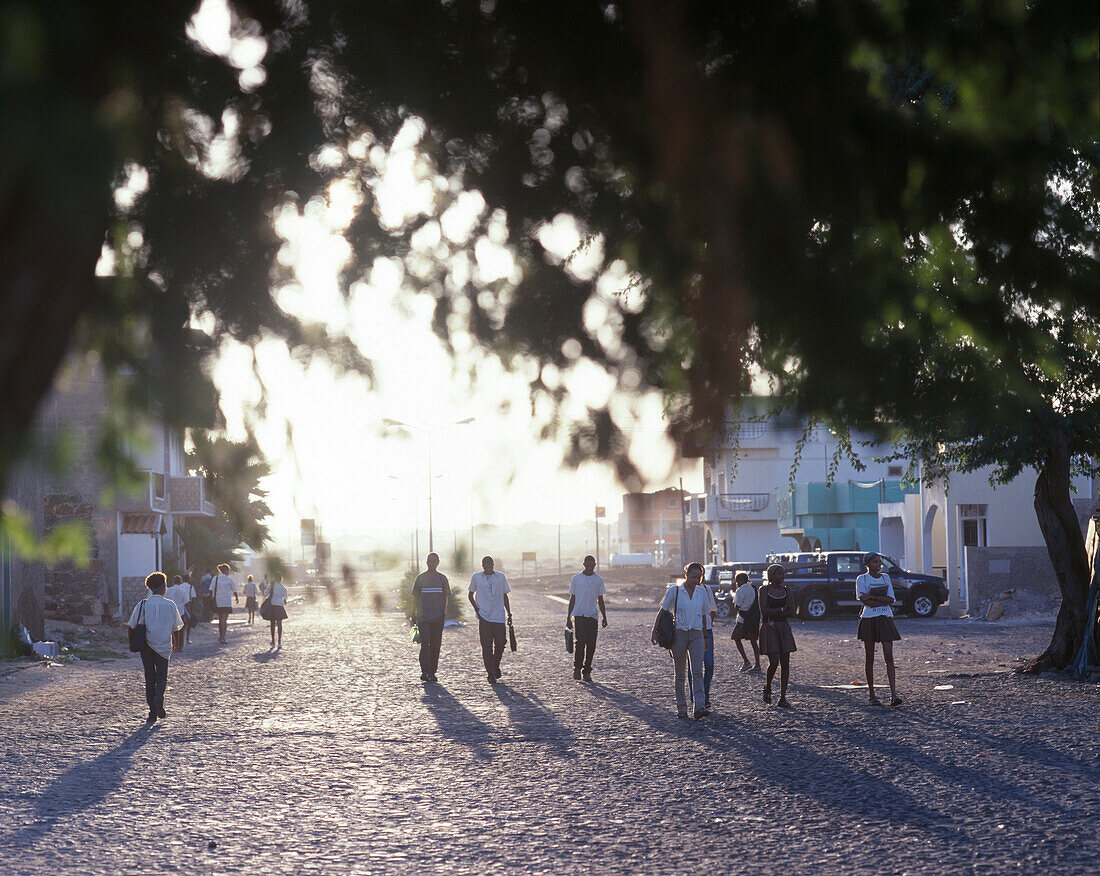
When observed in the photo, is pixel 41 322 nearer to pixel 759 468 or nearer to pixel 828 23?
pixel 828 23

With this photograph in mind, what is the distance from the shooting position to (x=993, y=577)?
118 feet

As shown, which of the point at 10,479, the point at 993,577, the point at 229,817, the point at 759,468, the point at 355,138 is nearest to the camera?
the point at 10,479

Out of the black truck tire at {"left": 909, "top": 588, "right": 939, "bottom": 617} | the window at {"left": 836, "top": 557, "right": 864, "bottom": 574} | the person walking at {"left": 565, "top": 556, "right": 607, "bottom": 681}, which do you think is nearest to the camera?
the person walking at {"left": 565, "top": 556, "right": 607, "bottom": 681}

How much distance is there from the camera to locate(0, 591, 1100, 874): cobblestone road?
7457 mm

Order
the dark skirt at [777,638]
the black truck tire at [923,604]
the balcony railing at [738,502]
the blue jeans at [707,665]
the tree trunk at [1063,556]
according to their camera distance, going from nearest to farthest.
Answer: the balcony railing at [738,502] → the blue jeans at [707,665] → the dark skirt at [777,638] → the tree trunk at [1063,556] → the black truck tire at [923,604]

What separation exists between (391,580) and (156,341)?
0.83 m

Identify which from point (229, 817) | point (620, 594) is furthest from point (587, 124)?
point (620, 594)

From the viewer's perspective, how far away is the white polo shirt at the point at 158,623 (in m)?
14.1

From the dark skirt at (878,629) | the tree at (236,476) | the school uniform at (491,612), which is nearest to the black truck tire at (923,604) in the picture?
the school uniform at (491,612)

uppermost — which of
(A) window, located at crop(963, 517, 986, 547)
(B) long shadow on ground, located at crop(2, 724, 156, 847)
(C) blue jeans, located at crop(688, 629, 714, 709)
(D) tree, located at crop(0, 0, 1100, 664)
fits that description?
(D) tree, located at crop(0, 0, 1100, 664)

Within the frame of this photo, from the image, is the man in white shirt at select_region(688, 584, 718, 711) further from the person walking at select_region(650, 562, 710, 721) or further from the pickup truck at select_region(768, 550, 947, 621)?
the pickup truck at select_region(768, 550, 947, 621)

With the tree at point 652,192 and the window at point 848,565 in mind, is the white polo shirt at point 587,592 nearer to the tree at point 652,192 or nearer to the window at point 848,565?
the tree at point 652,192

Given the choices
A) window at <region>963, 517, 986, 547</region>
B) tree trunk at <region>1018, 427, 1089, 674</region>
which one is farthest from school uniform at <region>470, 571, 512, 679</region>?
window at <region>963, 517, 986, 547</region>

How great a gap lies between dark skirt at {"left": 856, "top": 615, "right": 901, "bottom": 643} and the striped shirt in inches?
209
